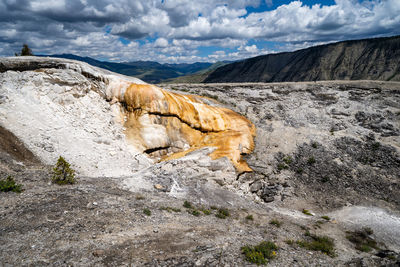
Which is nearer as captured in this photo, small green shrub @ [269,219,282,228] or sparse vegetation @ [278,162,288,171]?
small green shrub @ [269,219,282,228]

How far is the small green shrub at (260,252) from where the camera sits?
834 centimetres

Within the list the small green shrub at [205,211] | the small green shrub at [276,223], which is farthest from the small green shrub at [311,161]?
the small green shrub at [205,211]

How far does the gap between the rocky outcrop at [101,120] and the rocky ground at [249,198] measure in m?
1.84

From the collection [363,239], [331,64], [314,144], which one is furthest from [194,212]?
[331,64]

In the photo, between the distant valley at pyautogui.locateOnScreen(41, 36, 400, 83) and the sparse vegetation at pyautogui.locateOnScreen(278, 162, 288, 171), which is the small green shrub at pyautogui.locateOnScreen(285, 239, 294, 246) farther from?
the distant valley at pyautogui.locateOnScreen(41, 36, 400, 83)

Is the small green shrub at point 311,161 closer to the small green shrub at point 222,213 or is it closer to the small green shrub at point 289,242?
the small green shrub at point 222,213

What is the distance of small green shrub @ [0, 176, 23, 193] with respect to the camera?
10172 mm

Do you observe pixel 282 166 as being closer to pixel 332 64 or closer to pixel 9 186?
pixel 9 186

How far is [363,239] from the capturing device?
12938mm

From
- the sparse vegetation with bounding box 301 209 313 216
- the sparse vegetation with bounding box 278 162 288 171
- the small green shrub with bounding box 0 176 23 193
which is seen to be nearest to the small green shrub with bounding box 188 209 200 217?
the small green shrub with bounding box 0 176 23 193

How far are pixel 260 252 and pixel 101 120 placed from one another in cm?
1741

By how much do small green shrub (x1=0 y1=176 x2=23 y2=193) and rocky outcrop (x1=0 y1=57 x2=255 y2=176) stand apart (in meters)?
4.25

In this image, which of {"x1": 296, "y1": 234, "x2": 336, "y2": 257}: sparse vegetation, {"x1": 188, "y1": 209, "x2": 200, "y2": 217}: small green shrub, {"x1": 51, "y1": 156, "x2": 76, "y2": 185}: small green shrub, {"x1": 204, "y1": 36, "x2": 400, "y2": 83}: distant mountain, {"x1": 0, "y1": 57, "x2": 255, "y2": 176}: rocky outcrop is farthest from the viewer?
{"x1": 204, "y1": 36, "x2": 400, "y2": 83}: distant mountain

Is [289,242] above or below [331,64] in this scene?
below
